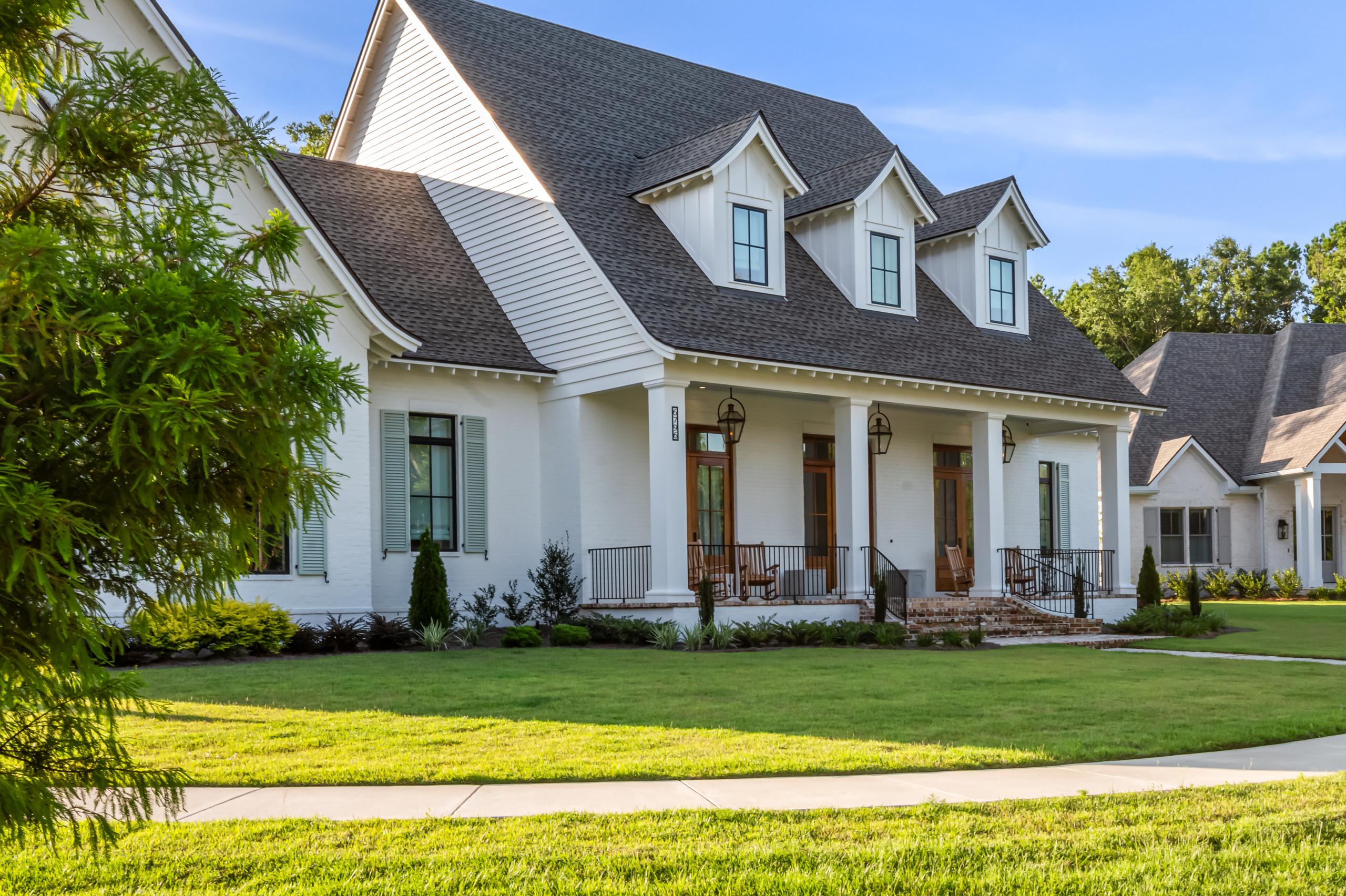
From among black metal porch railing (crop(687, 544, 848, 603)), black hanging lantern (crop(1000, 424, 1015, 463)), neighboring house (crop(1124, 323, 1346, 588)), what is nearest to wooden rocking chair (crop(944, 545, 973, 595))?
black metal porch railing (crop(687, 544, 848, 603))

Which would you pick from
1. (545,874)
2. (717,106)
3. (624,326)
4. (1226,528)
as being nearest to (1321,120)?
(1226,528)

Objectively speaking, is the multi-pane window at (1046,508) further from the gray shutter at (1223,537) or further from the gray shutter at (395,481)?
the gray shutter at (395,481)

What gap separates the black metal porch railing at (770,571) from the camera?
18750 millimetres

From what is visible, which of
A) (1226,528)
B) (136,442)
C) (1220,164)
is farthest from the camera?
(1220,164)

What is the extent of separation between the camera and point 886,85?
25.1 m

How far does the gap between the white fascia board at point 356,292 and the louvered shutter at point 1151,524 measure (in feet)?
81.5

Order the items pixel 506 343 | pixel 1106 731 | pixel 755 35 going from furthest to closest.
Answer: pixel 755 35 → pixel 506 343 → pixel 1106 731

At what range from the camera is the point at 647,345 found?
57.4 feet

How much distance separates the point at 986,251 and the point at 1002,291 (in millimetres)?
1037

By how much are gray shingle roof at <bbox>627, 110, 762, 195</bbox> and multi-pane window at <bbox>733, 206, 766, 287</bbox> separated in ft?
3.25

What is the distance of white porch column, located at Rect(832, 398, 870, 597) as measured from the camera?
19.7m

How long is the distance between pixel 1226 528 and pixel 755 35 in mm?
21830

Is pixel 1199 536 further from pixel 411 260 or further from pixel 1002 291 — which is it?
pixel 411 260

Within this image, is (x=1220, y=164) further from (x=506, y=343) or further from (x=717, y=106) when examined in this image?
(x=506, y=343)
